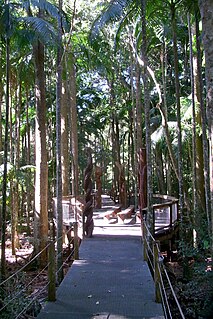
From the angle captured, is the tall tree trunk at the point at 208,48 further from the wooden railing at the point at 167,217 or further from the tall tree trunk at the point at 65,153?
the tall tree trunk at the point at 65,153

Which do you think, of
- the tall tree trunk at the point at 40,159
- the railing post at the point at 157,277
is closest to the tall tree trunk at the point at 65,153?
the tall tree trunk at the point at 40,159

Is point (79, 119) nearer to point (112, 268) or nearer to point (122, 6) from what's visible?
point (122, 6)

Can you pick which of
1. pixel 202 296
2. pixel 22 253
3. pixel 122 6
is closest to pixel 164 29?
pixel 122 6

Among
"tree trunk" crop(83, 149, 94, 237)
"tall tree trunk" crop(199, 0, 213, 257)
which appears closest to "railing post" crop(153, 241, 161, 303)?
"tall tree trunk" crop(199, 0, 213, 257)

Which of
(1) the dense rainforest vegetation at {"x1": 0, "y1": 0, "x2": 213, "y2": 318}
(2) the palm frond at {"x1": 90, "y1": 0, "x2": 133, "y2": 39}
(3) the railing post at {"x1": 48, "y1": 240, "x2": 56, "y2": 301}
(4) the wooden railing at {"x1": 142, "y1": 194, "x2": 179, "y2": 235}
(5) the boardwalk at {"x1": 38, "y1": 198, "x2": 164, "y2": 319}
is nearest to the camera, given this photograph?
(5) the boardwalk at {"x1": 38, "y1": 198, "x2": 164, "y2": 319}

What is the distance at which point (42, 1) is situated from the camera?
8.09 meters

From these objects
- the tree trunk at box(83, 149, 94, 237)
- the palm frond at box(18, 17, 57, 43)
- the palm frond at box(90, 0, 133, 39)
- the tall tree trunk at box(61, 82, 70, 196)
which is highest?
the palm frond at box(90, 0, 133, 39)

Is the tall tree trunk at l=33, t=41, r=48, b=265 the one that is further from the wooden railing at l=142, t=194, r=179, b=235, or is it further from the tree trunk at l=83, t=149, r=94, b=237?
the wooden railing at l=142, t=194, r=179, b=235

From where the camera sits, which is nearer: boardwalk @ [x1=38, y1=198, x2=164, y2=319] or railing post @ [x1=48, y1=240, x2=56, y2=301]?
boardwalk @ [x1=38, y1=198, x2=164, y2=319]

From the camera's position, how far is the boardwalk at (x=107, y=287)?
205 inches

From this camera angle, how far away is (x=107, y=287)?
253 inches

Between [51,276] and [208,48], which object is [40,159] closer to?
[51,276]

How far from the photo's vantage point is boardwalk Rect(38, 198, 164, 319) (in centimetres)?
521

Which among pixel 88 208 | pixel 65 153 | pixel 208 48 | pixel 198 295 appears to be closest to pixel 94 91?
pixel 65 153
